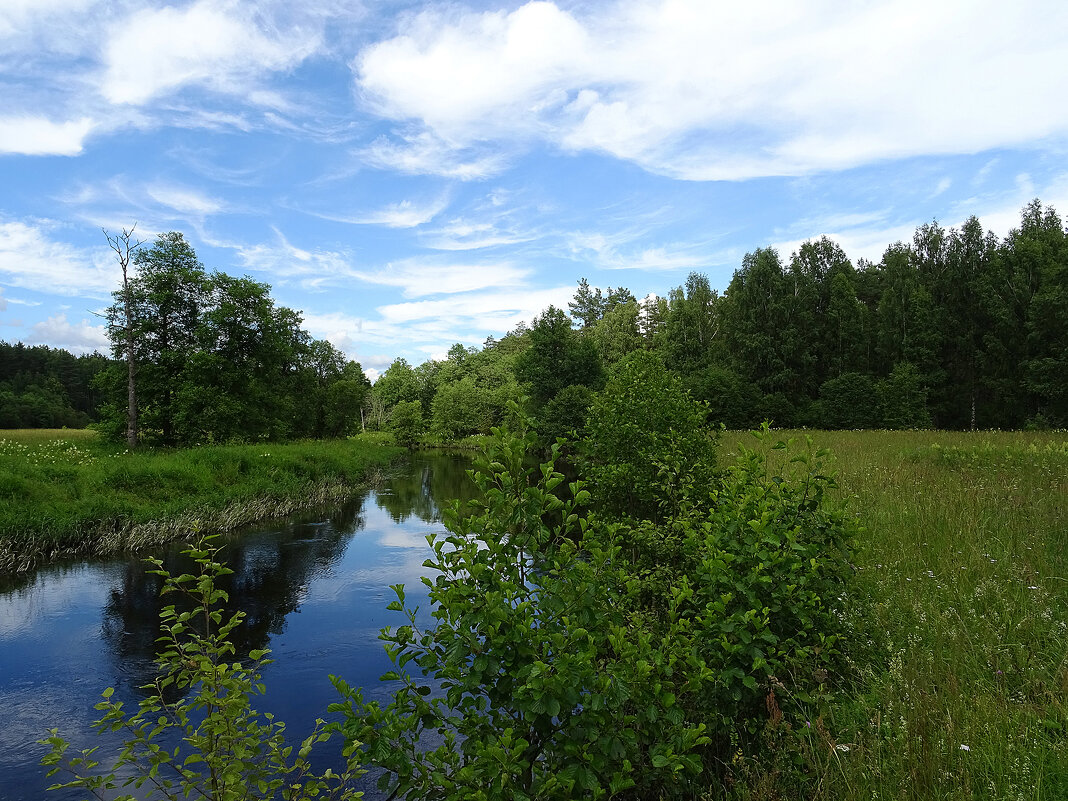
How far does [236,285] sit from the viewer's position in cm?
3384

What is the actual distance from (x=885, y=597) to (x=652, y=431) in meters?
4.80

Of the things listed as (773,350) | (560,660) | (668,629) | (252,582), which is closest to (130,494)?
(252,582)

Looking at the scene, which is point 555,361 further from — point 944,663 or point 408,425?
point 944,663

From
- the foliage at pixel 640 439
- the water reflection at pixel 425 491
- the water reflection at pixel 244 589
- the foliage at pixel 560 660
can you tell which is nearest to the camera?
the foliage at pixel 560 660

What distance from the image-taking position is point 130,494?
17938 millimetres

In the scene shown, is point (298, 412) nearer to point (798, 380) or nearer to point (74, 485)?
point (74, 485)

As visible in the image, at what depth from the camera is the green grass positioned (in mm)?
2676

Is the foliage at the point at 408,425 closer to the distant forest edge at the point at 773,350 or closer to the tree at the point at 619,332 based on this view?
the distant forest edge at the point at 773,350

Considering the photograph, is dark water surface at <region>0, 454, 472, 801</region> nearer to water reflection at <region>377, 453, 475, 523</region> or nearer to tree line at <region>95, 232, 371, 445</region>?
water reflection at <region>377, 453, 475, 523</region>

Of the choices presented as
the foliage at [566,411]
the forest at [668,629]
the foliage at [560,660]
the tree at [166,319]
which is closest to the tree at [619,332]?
the foliage at [566,411]

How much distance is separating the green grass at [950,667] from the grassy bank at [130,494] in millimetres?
9652

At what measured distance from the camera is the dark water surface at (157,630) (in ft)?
24.7

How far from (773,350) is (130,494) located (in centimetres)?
4408

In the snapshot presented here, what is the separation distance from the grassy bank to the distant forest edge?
244 inches
